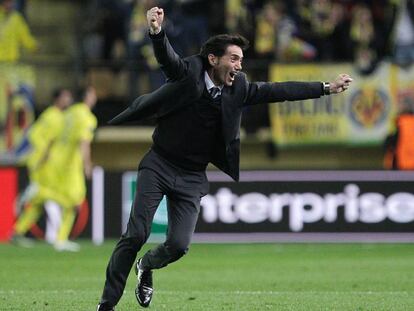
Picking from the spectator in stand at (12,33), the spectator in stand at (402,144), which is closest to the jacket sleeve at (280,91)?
the spectator in stand at (402,144)

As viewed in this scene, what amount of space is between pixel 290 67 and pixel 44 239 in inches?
212

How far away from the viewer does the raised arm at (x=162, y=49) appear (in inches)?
357

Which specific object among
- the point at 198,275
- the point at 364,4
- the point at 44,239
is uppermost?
the point at 364,4

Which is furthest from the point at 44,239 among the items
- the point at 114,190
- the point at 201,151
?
the point at 201,151

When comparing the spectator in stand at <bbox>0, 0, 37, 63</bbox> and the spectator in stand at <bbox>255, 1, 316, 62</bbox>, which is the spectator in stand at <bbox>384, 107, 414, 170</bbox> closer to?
the spectator in stand at <bbox>255, 1, 316, 62</bbox>

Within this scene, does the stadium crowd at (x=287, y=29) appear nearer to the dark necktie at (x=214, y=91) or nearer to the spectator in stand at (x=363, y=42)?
the spectator in stand at (x=363, y=42)

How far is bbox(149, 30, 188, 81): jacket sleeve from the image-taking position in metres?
9.20

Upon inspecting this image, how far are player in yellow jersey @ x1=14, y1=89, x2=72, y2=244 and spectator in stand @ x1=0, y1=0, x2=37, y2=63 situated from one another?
353 centimetres

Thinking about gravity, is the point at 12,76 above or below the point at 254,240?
above

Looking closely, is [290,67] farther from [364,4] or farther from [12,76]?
[12,76]

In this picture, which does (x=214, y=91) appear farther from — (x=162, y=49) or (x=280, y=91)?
(x=162, y=49)

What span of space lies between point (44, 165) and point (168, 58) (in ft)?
34.2

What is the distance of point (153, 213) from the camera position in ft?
32.7

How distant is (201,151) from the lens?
10188mm
